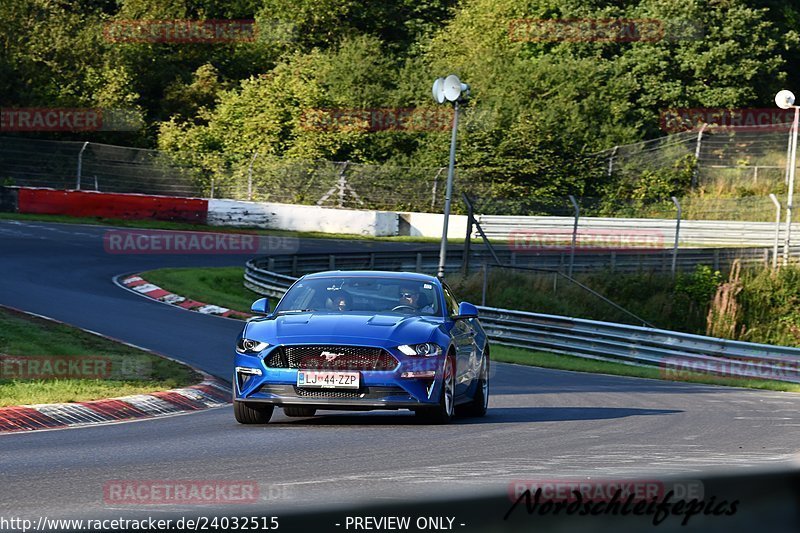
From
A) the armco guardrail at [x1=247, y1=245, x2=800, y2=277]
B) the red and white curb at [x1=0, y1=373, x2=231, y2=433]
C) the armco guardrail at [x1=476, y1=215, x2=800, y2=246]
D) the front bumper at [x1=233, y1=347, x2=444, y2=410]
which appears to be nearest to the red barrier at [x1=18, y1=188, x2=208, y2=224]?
the armco guardrail at [x1=247, y1=245, x2=800, y2=277]

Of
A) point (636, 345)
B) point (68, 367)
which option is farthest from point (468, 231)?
point (68, 367)

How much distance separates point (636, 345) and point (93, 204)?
2276 centimetres

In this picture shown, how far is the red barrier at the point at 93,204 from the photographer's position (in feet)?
133

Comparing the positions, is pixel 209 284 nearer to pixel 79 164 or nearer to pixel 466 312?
pixel 79 164

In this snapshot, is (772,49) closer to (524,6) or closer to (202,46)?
(524,6)

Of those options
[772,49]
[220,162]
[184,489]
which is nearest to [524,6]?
[772,49]

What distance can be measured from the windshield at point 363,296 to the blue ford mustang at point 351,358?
0.01 m

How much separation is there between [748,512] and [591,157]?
5418 cm

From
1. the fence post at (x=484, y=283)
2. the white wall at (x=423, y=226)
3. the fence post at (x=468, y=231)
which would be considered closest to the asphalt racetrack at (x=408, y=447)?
the fence post at (x=484, y=283)

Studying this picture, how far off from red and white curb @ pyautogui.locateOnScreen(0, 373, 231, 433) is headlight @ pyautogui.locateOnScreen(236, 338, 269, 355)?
1636mm

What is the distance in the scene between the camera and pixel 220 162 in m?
46.7

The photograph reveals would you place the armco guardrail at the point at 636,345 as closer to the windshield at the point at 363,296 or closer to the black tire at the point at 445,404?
the windshield at the point at 363,296

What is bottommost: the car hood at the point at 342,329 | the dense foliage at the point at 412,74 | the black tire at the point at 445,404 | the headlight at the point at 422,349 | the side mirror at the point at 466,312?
the black tire at the point at 445,404

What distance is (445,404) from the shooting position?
10.3 metres
